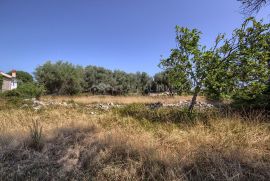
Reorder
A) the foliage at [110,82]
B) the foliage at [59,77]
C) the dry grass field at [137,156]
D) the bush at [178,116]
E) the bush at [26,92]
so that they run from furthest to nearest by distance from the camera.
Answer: the foliage at [110,82]
the foliage at [59,77]
the bush at [26,92]
the bush at [178,116]
the dry grass field at [137,156]

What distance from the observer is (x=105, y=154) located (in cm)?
221

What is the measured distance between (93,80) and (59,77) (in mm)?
8598

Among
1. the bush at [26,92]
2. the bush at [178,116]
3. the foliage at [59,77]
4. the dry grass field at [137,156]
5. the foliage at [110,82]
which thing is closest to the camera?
the dry grass field at [137,156]

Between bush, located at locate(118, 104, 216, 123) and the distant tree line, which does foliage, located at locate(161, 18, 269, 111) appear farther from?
the distant tree line

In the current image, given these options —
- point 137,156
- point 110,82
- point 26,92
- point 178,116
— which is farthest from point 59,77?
point 137,156

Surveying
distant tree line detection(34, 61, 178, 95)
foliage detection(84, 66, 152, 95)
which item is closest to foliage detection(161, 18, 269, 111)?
distant tree line detection(34, 61, 178, 95)

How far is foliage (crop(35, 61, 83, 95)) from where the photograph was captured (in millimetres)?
22861

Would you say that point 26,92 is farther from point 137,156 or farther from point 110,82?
point 110,82

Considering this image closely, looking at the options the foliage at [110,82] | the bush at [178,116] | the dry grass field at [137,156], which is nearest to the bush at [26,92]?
the bush at [178,116]

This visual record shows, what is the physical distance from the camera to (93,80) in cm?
3109

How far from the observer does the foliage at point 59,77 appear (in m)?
22.9

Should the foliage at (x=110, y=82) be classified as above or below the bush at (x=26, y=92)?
above

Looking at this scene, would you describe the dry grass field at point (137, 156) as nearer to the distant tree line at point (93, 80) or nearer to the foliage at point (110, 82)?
the distant tree line at point (93, 80)

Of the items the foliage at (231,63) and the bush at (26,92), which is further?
the bush at (26,92)
